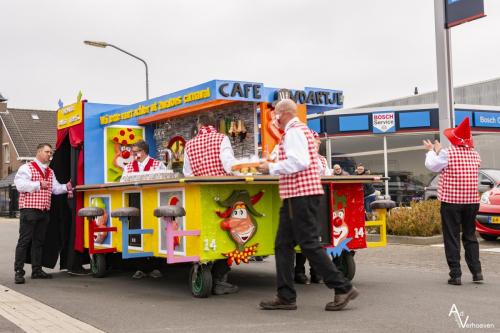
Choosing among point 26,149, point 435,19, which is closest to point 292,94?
point 435,19

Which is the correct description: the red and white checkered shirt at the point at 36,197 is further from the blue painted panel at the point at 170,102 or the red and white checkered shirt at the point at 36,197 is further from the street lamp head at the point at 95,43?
the street lamp head at the point at 95,43

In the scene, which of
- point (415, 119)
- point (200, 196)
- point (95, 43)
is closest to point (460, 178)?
point (200, 196)

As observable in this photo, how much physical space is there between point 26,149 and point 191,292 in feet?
159

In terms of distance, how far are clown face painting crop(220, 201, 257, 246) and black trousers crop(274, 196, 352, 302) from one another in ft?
3.38

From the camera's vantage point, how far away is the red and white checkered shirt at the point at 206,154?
7.68 metres

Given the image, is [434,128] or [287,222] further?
[434,128]

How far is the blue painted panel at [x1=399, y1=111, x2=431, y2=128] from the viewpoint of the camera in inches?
897

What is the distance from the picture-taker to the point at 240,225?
24.2ft

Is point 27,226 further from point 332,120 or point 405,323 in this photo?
point 332,120

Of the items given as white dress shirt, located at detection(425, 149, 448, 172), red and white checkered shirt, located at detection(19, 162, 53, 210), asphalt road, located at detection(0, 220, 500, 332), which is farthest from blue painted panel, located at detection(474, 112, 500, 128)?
red and white checkered shirt, located at detection(19, 162, 53, 210)

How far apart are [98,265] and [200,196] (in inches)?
121

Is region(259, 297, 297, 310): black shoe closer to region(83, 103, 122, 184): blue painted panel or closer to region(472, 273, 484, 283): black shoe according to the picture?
region(472, 273, 484, 283): black shoe

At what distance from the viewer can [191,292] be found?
7.63 m

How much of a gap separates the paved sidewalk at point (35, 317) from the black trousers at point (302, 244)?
1.77 meters
